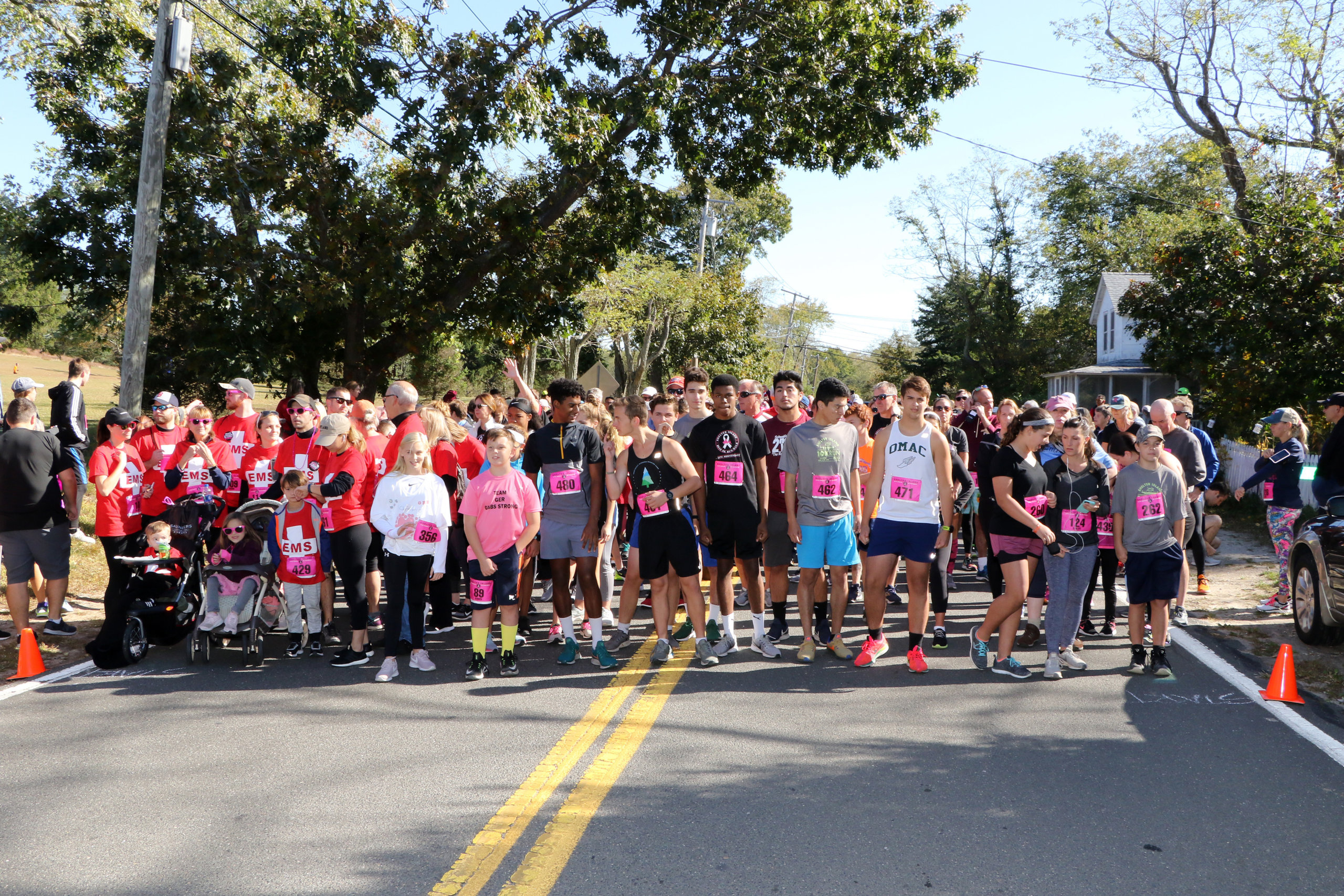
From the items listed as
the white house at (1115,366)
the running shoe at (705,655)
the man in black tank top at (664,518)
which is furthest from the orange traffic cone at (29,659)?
the white house at (1115,366)

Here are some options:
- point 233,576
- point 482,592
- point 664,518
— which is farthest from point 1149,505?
point 233,576

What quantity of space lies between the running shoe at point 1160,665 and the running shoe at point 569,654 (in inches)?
159

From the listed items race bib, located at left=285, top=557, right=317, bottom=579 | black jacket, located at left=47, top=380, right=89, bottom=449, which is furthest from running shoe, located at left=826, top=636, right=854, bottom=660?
black jacket, located at left=47, top=380, right=89, bottom=449

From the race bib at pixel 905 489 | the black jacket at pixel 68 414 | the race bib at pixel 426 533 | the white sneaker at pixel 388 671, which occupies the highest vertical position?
the black jacket at pixel 68 414

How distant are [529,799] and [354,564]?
3216 millimetres

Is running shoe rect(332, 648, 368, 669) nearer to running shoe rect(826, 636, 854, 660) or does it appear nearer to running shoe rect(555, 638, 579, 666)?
running shoe rect(555, 638, 579, 666)

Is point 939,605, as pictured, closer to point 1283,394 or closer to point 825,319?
point 1283,394

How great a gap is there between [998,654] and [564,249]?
12.8 m

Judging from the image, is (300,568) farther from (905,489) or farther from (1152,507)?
(1152,507)

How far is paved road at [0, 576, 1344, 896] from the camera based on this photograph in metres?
3.71

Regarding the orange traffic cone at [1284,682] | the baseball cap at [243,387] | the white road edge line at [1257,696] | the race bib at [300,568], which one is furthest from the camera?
the baseball cap at [243,387]

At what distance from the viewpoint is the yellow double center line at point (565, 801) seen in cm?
368

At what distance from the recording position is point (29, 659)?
6734 mm

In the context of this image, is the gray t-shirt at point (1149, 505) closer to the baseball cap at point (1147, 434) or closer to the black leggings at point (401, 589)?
the baseball cap at point (1147, 434)
